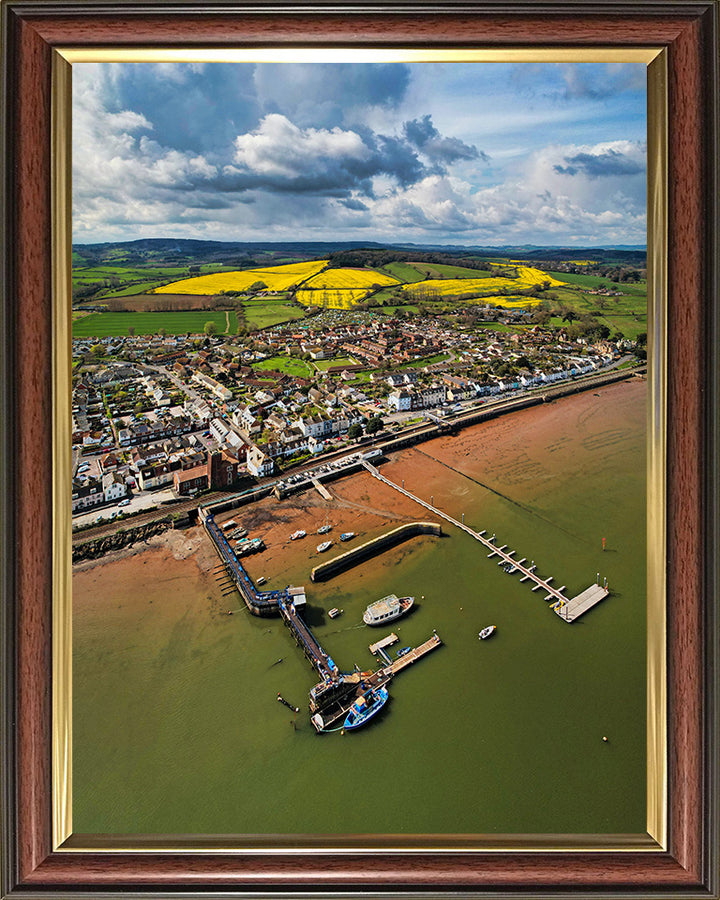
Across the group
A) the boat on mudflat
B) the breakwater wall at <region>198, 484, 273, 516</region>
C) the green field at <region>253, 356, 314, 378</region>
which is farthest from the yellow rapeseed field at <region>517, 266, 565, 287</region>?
the boat on mudflat

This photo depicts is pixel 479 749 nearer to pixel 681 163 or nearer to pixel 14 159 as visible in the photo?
pixel 681 163

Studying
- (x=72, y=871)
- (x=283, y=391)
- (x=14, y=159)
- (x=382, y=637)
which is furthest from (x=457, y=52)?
(x=283, y=391)

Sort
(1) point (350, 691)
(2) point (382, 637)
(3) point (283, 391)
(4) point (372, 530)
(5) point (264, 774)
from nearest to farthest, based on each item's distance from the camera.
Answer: (5) point (264, 774), (1) point (350, 691), (2) point (382, 637), (4) point (372, 530), (3) point (283, 391)

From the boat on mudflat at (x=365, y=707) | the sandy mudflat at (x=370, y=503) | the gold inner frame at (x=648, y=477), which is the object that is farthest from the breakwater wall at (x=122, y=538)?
the boat on mudflat at (x=365, y=707)

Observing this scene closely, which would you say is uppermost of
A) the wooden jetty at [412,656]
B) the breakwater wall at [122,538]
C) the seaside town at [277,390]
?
the seaside town at [277,390]

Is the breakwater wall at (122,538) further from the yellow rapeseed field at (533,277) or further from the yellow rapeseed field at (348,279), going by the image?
the yellow rapeseed field at (533,277)

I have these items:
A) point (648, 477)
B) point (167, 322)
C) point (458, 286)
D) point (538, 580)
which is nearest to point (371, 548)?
point (538, 580)

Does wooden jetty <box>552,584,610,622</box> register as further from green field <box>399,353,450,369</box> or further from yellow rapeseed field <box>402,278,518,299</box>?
green field <box>399,353,450,369</box>
